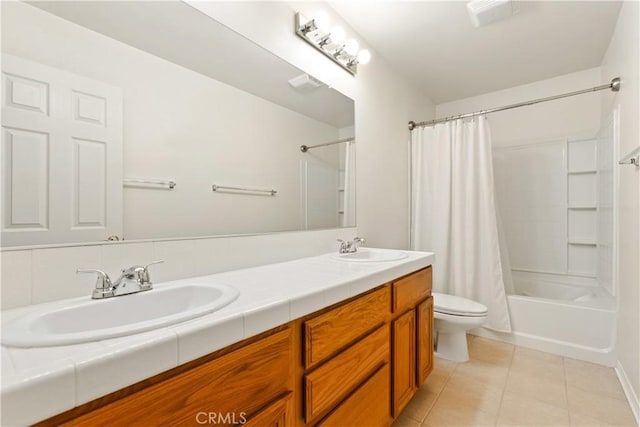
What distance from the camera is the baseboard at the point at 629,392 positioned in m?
1.49

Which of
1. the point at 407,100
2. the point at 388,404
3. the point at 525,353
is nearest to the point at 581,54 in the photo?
the point at 407,100

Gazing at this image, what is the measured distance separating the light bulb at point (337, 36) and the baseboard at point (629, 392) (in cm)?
255

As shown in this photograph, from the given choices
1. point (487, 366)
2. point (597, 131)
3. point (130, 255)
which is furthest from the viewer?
point (597, 131)

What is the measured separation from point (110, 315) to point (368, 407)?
0.96 m

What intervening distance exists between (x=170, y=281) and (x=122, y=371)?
60 centimetres

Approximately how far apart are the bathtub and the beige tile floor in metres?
0.09

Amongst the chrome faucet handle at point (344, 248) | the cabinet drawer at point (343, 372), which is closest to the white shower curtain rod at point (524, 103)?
the chrome faucet handle at point (344, 248)

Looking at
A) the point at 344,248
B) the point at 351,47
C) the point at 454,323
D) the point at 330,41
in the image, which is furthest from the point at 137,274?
the point at 454,323

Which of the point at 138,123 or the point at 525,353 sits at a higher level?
the point at 138,123

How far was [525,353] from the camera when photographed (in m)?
2.23

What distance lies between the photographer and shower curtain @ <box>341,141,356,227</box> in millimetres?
2002

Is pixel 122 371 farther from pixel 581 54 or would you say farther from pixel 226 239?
pixel 581 54

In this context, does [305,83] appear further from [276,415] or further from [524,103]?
[524,103]

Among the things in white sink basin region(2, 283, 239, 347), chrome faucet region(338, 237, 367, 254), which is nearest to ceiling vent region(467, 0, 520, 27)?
chrome faucet region(338, 237, 367, 254)
